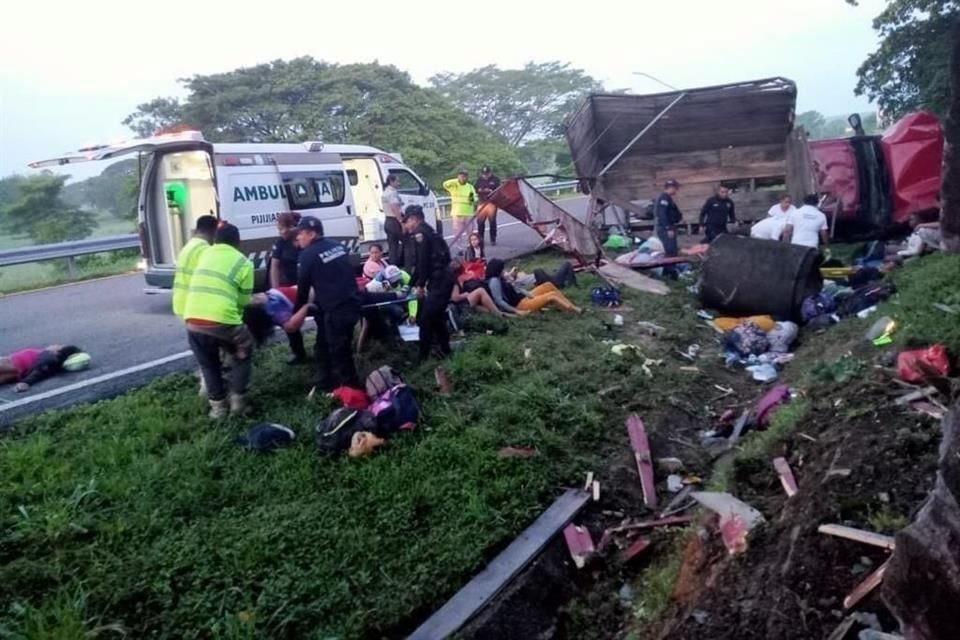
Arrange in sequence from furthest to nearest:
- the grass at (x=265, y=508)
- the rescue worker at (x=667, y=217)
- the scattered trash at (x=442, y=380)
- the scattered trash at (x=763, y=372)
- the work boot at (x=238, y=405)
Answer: the rescue worker at (x=667, y=217) < the scattered trash at (x=763, y=372) < the scattered trash at (x=442, y=380) < the work boot at (x=238, y=405) < the grass at (x=265, y=508)

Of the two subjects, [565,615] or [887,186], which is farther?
[887,186]

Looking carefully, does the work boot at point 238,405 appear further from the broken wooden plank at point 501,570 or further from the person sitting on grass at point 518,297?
the person sitting on grass at point 518,297

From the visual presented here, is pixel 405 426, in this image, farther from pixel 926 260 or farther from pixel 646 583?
pixel 926 260

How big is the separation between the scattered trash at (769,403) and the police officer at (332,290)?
327cm

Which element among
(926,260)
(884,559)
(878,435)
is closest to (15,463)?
(884,559)

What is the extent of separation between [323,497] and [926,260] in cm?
846

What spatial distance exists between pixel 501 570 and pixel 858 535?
1.84 meters

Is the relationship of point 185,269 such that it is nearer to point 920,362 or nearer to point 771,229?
point 920,362

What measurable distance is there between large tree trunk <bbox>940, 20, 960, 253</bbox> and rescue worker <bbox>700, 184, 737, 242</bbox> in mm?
3313

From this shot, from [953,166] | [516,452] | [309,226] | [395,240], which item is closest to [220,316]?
[309,226]

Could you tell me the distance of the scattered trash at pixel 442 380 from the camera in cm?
619

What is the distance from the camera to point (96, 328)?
27.9ft

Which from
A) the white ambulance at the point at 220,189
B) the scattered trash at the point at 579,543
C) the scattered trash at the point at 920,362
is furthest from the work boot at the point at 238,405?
the scattered trash at the point at 920,362

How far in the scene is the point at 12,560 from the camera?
3.84 metres
